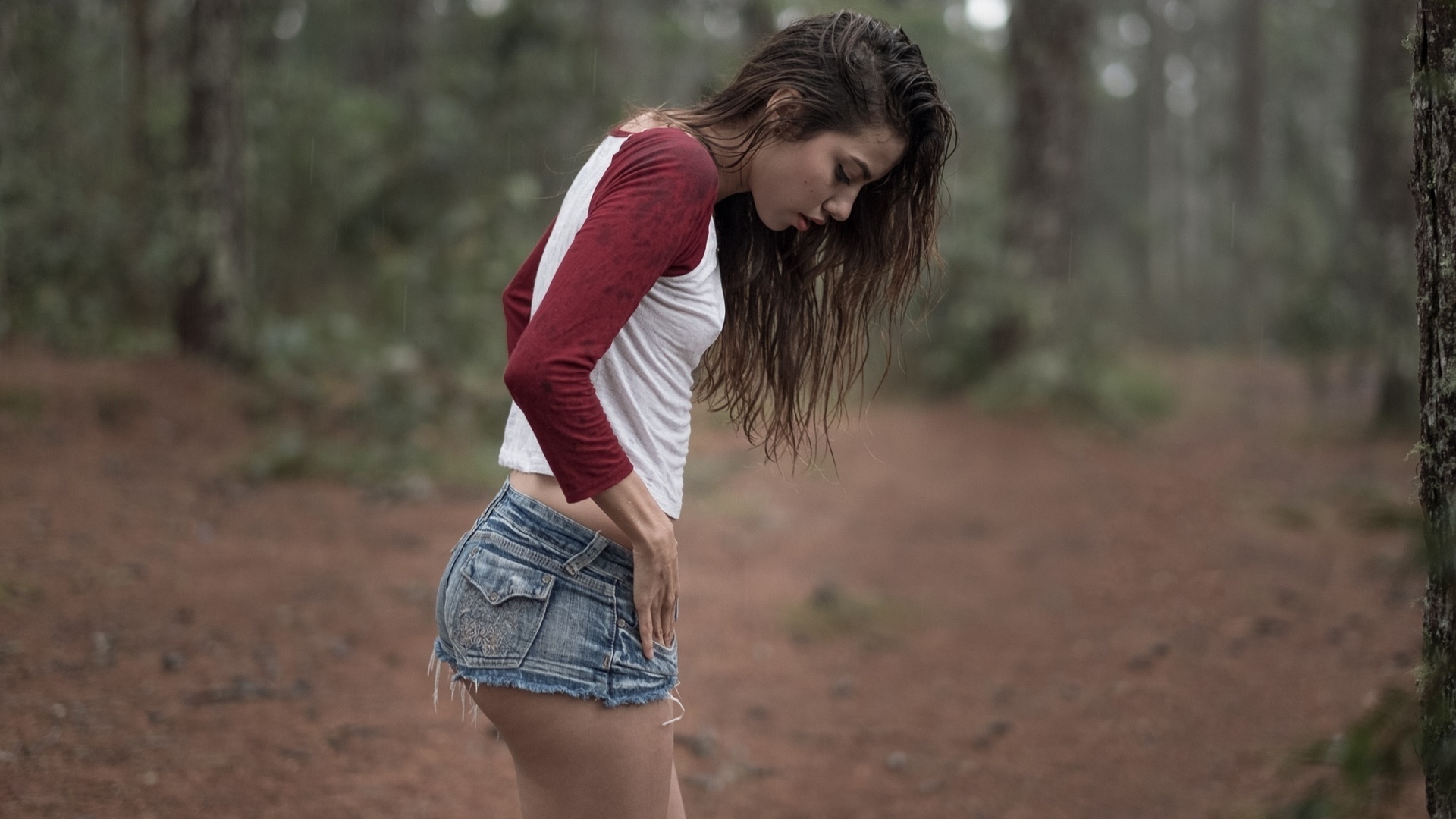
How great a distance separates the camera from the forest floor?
12.9ft

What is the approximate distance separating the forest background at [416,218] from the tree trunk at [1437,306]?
4.19 m

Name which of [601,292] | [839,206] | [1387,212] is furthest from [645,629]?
[1387,212]

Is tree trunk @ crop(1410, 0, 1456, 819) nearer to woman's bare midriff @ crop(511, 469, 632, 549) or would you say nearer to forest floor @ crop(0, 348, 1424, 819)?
forest floor @ crop(0, 348, 1424, 819)

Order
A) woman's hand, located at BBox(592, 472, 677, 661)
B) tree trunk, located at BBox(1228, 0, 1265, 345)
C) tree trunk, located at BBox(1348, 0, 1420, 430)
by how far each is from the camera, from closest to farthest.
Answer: woman's hand, located at BBox(592, 472, 677, 661), tree trunk, located at BBox(1348, 0, 1420, 430), tree trunk, located at BBox(1228, 0, 1265, 345)

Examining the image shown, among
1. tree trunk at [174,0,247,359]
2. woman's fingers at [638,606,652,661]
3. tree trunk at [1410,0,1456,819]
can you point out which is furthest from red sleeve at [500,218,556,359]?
tree trunk at [174,0,247,359]

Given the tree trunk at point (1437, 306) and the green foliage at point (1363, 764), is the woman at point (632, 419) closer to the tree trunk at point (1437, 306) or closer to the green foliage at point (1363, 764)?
the tree trunk at point (1437, 306)

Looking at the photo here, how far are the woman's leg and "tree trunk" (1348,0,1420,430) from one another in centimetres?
834

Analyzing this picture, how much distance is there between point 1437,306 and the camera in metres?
2.10

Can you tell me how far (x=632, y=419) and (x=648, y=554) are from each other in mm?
234

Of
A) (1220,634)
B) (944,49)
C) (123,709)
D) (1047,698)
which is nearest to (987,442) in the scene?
(1220,634)

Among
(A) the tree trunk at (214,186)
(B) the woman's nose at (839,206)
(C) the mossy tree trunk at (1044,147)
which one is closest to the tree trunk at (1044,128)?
(C) the mossy tree trunk at (1044,147)

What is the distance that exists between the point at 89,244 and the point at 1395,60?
11.7m

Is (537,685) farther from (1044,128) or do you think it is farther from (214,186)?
(1044,128)

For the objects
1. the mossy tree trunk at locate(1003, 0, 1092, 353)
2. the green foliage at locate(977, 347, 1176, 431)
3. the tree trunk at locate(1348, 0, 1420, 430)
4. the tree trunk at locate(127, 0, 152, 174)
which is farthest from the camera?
the tree trunk at locate(127, 0, 152, 174)
